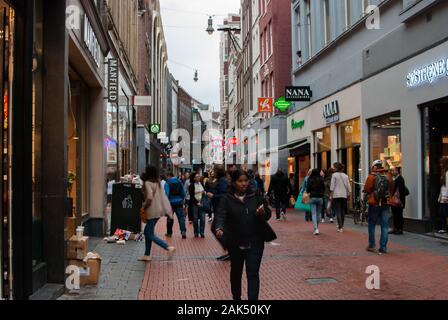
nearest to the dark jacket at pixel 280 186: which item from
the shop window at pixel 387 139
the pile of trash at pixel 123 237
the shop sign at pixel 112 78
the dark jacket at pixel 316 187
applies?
the shop window at pixel 387 139

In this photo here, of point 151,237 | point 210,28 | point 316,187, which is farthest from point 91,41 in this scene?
point 210,28

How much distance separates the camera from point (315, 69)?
941 inches

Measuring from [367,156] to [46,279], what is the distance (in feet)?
40.7

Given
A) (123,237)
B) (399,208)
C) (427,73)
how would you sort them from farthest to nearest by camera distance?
(399,208)
(427,73)
(123,237)

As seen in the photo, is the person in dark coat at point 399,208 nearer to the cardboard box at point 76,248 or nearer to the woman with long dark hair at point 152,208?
the woman with long dark hair at point 152,208

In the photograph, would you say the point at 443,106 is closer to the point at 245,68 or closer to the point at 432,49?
the point at 432,49

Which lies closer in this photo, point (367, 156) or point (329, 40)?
point (367, 156)

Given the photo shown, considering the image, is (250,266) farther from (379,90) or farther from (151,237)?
(379,90)

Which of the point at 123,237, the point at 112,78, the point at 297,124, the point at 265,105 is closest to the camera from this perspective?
the point at 123,237

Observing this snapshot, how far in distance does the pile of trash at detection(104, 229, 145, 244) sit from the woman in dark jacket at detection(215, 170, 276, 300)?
718cm

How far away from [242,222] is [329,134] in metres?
16.8

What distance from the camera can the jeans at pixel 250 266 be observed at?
6109 millimetres

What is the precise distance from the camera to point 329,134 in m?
22.4
